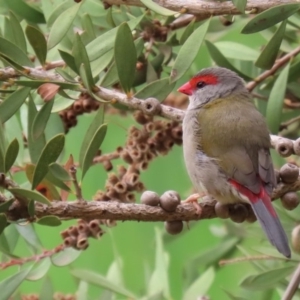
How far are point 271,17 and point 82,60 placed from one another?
542mm

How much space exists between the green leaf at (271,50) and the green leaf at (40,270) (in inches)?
36.3

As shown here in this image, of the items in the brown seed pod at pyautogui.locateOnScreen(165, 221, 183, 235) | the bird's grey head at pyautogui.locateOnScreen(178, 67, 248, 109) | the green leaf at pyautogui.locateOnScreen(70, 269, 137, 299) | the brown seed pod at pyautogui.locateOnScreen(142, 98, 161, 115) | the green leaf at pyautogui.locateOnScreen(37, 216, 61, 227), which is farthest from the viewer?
the bird's grey head at pyautogui.locateOnScreen(178, 67, 248, 109)

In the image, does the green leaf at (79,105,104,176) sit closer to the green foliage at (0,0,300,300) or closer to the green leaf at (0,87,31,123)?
the green foliage at (0,0,300,300)

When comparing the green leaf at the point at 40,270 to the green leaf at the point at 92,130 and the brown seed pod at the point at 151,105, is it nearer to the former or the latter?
the green leaf at the point at 92,130

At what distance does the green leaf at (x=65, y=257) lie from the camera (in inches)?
98.8

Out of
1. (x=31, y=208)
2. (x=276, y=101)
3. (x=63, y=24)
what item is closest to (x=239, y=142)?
(x=276, y=101)

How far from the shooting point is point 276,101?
2551 millimetres

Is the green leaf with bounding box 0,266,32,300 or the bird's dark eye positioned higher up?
the bird's dark eye

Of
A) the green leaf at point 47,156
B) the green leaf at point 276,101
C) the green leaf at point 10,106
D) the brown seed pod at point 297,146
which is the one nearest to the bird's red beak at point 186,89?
the green leaf at point 276,101

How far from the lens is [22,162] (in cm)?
265

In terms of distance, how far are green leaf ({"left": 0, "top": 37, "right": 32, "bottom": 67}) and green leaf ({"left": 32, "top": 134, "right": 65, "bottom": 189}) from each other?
0.30m

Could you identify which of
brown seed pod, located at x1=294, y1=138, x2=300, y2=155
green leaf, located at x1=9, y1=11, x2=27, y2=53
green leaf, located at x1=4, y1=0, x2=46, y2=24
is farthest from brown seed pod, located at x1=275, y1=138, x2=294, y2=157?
green leaf, located at x1=4, y1=0, x2=46, y2=24

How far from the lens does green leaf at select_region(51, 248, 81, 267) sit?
251 cm

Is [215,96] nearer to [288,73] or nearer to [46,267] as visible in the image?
[288,73]
